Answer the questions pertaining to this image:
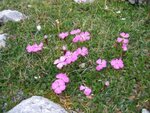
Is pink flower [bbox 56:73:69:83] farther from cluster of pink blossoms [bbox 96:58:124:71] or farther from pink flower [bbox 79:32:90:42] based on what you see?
pink flower [bbox 79:32:90:42]

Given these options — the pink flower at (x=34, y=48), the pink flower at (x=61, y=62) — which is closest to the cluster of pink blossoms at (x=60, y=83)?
the pink flower at (x=61, y=62)

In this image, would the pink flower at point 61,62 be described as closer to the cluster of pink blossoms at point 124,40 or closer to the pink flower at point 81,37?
the pink flower at point 81,37

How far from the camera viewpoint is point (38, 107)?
3.17 metres

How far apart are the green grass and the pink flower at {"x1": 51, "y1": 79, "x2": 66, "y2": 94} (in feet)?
0.21

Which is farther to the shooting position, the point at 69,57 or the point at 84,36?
the point at 84,36

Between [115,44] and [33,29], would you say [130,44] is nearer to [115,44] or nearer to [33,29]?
[115,44]

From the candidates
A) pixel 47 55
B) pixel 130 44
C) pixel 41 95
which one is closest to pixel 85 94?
pixel 41 95

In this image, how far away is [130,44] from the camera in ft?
13.6

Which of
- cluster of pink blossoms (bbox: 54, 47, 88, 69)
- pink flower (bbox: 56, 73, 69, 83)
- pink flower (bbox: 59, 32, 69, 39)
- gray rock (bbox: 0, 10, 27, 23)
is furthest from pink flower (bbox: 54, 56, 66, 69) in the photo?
gray rock (bbox: 0, 10, 27, 23)

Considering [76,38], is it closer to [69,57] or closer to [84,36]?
[84,36]

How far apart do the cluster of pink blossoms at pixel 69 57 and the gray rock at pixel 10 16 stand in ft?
3.77

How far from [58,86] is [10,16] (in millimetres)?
1519

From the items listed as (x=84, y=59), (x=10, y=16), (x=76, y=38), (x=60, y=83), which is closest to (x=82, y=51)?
(x=84, y=59)

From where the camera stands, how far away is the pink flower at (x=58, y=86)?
3531mm
